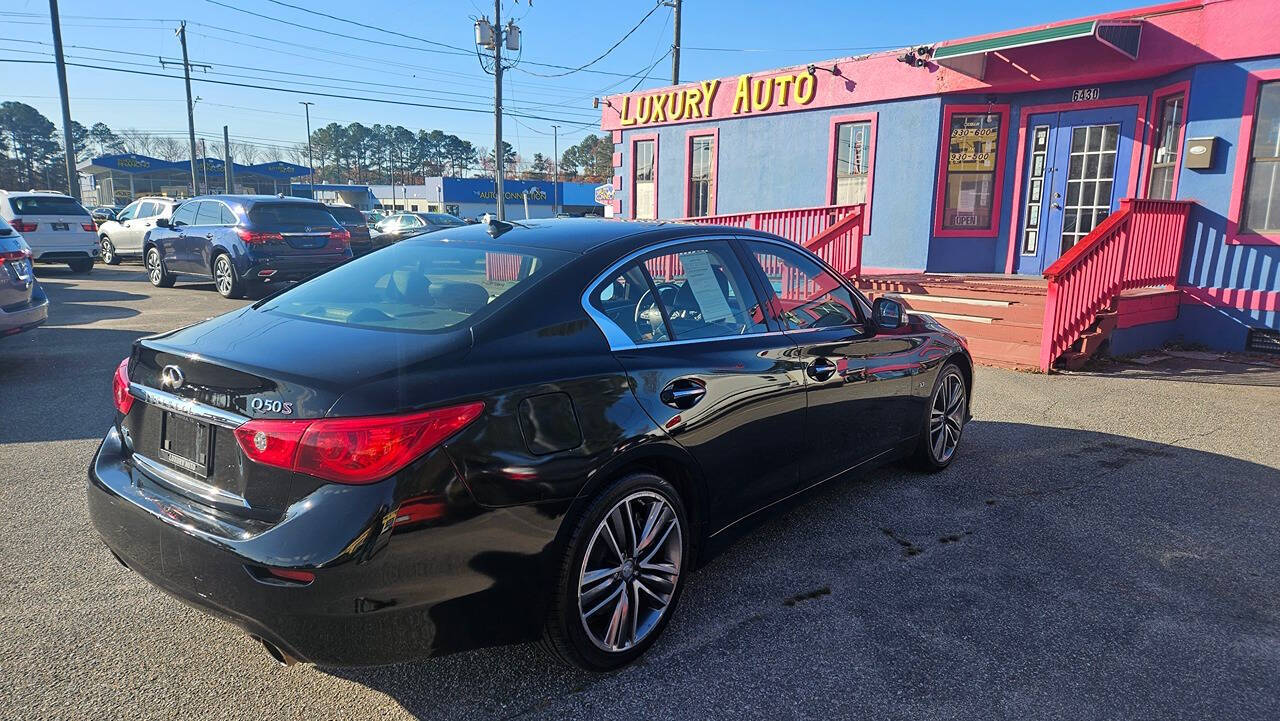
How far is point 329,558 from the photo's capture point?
2.19 metres

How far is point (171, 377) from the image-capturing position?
8.44ft

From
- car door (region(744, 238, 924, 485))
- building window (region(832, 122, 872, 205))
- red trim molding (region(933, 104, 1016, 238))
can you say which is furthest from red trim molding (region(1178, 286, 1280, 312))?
car door (region(744, 238, 924, 485))

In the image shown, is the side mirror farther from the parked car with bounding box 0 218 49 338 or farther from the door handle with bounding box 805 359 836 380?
the parked car with bounding box 0 218 49 338

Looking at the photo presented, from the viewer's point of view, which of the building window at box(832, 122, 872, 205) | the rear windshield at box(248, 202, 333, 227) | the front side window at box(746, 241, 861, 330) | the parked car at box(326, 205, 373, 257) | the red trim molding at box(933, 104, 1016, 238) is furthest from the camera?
the parked car at box(326, 205, 373, 257)

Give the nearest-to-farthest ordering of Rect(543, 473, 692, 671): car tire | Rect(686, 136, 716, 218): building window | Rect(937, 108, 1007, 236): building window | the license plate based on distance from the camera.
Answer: the license plate < Rect(543, 473, 692, 671): car tire < Rect(937, 108, 1007, 236): building window < Rect(686, 136, 716, 218): building window

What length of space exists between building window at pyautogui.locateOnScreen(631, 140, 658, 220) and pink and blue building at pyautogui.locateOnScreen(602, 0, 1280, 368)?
1.53 meters

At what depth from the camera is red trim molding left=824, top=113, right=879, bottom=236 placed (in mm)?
12984

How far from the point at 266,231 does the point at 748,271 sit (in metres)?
11.3

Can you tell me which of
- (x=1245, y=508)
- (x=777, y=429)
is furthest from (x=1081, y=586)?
(x=1245, y=508)

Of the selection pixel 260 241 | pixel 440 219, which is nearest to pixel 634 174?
pixel 260 241

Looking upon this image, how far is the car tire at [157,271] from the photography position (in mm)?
15023

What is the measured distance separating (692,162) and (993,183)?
244 inches

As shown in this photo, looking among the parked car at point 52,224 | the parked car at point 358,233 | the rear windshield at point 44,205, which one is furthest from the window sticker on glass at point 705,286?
the rear windshield at point 44,205

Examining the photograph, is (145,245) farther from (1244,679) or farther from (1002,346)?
(1244,679)
